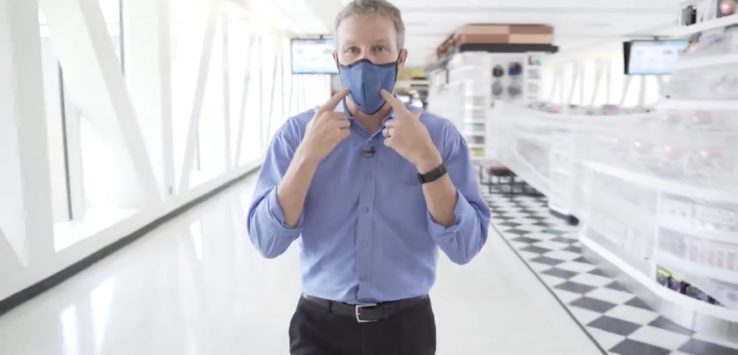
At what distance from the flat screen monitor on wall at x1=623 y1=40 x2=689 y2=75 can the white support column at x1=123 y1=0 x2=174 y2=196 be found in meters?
8.13

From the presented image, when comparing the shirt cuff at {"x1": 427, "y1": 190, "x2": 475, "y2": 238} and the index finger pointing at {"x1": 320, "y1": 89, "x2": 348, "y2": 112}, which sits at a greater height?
the index finger pointing at {"x1": 320, "y1": 89, "x2": 348, "y2": 112}

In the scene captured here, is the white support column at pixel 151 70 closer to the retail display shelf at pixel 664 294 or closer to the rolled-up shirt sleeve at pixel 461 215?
the retail display shelf at pixel 664 294

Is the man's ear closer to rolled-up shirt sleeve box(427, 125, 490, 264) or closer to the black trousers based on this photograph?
rolled-up shirt sleeve box(427, 125, 490, 264)

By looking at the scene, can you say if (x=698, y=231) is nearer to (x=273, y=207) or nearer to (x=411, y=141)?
(x=411, y=141)

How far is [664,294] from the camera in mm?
4074

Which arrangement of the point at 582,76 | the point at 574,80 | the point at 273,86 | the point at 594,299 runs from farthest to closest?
the point at 574,80 → the point at 582,76 → the point at 273,86 → the point at 594,299

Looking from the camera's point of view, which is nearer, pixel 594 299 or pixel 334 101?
A: pixel 334 101

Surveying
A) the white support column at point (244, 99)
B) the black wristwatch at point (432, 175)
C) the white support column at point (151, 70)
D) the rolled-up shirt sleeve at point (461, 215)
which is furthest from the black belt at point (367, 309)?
the white support column at point (244, 99)

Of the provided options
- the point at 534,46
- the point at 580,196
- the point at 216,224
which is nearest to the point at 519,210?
the point at 580,196

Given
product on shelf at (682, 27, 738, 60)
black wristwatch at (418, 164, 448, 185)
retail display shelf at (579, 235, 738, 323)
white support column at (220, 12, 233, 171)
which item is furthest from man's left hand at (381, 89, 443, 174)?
white support column at (220, 12, 233, 171)

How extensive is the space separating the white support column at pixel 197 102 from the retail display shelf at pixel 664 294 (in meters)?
5.44

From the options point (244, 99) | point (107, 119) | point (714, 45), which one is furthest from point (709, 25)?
point (244, 99)

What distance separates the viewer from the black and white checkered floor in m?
3.65

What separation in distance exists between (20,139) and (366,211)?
151 inches
